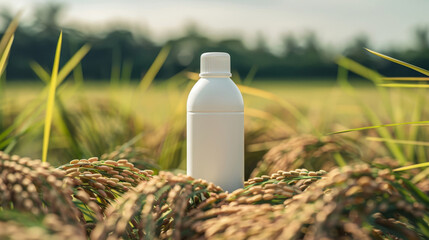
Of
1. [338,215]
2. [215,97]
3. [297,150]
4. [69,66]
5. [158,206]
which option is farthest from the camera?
[69,66]

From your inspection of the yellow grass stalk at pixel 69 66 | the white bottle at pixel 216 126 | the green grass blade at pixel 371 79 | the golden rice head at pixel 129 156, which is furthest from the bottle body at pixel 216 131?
the green grass blade at pixel 371 79

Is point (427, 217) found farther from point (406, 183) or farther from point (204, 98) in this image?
point (204, 98)

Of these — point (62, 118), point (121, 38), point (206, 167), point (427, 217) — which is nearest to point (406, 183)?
point (427, 217)

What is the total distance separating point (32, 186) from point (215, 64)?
0.51 meters

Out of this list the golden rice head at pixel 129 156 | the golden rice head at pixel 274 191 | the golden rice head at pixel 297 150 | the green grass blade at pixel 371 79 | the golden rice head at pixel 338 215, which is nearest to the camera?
the golden rice head at pixel 338 215

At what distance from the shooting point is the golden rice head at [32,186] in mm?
626

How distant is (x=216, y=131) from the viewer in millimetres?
928

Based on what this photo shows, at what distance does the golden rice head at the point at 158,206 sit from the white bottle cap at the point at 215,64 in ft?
0.97

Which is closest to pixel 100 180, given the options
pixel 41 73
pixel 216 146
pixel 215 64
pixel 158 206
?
pixel 158 206

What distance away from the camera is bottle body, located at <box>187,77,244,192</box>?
0.92 m

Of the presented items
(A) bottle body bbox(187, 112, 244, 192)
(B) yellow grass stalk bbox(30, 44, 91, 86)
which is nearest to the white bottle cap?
(A) bottle body bbox(187, 112, 244, 192)

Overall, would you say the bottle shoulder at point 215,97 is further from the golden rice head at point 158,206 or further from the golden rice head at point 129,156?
the golden rice head at point 129,156

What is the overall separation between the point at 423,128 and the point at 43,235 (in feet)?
6.04

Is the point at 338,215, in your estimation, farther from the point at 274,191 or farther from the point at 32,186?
the point at 32,186
